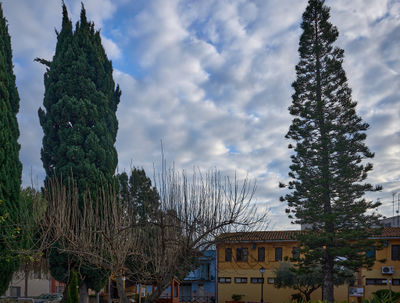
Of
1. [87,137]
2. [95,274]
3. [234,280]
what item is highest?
[87,137]

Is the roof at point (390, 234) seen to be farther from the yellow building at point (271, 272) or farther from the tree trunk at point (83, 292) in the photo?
the tree trunk at point (83, 292)

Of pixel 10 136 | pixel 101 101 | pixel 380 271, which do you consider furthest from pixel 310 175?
pixel 10 136

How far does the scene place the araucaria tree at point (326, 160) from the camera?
1046 inches

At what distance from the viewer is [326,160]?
28.1m

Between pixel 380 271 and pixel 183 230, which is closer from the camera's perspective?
pixel 183 230

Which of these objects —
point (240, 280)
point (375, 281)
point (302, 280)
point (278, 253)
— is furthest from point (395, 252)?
point (240, 280)

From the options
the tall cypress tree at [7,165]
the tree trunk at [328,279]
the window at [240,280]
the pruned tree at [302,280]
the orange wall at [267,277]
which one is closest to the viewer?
the tall cypress tree at [7,165]

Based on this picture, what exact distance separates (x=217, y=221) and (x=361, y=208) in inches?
748

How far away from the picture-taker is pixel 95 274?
22469 millimetres

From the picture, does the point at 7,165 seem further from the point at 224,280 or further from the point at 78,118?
the point at 224,280

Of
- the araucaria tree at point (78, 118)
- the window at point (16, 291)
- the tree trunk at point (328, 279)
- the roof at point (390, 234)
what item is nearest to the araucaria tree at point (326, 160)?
the tree trunk at point (328, 279)

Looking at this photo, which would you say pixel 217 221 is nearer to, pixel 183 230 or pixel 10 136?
pixel 183 230

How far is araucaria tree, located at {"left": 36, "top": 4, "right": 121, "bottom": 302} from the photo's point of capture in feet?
74.9

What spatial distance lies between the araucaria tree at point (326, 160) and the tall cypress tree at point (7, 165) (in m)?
17.3
